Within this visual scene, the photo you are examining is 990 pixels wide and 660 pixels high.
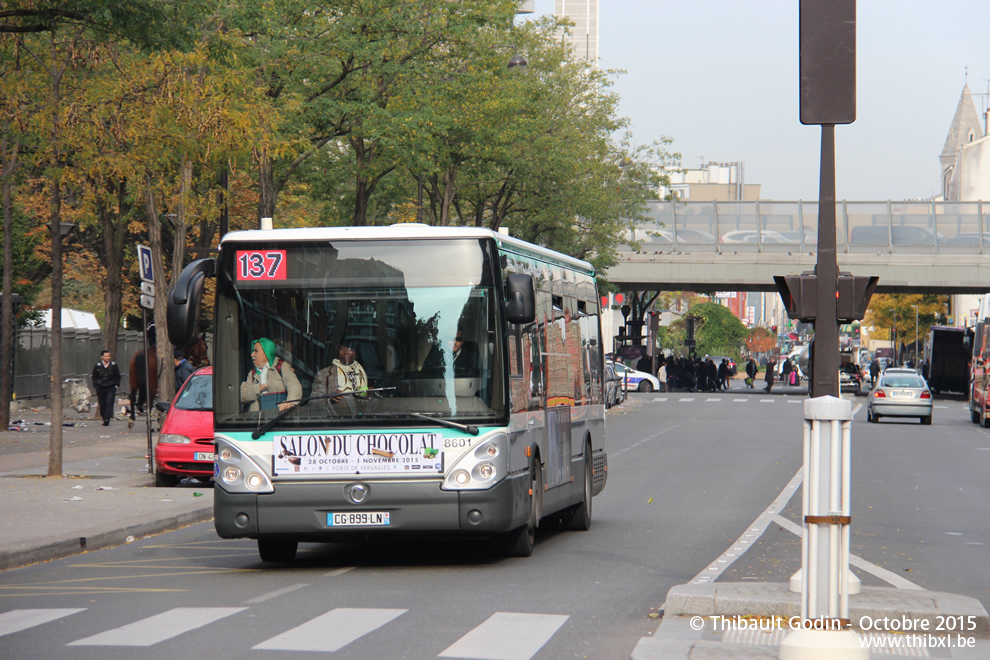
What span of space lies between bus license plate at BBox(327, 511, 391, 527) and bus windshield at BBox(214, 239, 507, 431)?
68 cm

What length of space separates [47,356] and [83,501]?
95.1 ft

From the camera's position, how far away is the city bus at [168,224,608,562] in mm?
10867

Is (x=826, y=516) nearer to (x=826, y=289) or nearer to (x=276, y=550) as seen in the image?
(x=826, y=289)

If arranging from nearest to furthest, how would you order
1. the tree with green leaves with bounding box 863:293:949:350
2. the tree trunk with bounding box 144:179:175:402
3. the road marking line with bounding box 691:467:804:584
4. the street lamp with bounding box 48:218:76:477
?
the road marking line with bounding box 691:467:804:584 → the street lamp with bounding box 48:218:76:477 → the tree trunk with bounding box 144:179:175:402 → the tree with green leaves with bounding box 863:293:949:350

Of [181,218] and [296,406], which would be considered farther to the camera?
[181,218]

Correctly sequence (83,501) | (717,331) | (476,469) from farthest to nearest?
(717,331) → (83,501) → (476,469)

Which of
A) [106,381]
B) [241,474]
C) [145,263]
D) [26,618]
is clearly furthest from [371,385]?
[106,381]

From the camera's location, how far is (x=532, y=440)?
39.0ft

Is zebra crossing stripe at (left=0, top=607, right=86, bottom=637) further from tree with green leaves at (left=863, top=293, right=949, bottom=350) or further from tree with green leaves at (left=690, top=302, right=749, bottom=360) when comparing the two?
tree with green leaves at (left=690, top=302, right=749, bottom=360)

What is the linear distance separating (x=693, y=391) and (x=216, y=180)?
5028cm

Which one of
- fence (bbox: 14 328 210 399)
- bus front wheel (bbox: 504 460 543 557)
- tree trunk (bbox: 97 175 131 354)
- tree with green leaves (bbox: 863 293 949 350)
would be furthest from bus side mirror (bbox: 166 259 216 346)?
tree with green leaves (bbox: 863 293 949 350)

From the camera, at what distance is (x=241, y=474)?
10.9 meters

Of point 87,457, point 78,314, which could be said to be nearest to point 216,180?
point 87,457

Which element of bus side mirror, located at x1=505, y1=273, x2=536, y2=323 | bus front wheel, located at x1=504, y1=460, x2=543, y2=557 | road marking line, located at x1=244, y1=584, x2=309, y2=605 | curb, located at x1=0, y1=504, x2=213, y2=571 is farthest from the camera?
curb, located at x1=0, y1=504, x2=213, y2=571
